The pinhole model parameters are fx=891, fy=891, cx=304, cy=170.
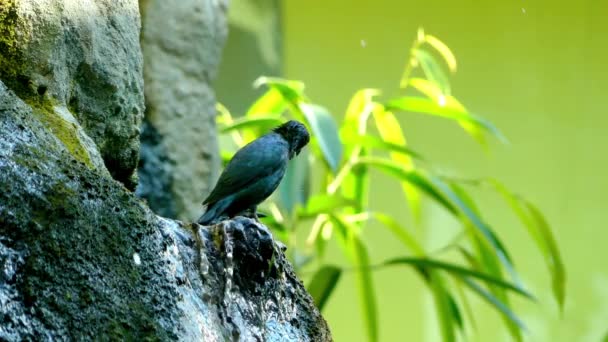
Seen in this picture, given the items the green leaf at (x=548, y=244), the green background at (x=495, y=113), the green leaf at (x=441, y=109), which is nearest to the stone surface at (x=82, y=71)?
the green leaf at (x=441, y=109)

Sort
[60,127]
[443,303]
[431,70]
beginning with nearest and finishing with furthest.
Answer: [60,127], [443,303], [431,70]

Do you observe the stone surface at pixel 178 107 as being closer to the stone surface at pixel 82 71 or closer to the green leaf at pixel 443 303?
the green leaf at pixel 443 303

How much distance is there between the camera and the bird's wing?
0.90 m

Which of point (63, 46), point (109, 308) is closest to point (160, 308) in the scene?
point (109, 308)

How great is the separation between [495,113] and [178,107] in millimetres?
1328

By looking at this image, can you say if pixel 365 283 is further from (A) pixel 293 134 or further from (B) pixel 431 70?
(A) pixel 293 134

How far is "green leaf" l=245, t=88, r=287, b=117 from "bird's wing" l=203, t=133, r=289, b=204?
1.06 metres

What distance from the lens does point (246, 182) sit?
902mm

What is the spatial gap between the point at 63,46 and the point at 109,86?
3.4 inches

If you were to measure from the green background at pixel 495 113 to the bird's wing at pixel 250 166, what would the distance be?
1752 millimetres

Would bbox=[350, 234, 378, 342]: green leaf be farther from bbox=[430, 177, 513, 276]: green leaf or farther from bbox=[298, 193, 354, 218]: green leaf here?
bbox=[430, 177, 513, 276]: green leaf

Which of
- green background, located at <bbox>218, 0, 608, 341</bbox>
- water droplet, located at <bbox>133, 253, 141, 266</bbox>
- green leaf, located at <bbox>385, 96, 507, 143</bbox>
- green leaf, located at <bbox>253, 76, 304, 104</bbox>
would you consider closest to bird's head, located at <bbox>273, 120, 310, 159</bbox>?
water droplet, located at <bbox>133, 253, 141, 266</bbox>

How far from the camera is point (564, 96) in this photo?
9.29 feet

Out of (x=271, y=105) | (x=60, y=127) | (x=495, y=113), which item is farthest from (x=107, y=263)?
(x=495, y=113)
